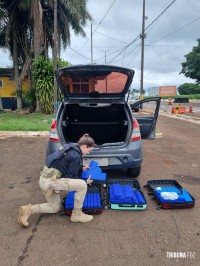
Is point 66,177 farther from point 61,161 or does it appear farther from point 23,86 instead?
point 23,86

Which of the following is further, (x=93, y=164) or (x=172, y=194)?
(x=93, y=164)

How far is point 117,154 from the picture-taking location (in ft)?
13.7

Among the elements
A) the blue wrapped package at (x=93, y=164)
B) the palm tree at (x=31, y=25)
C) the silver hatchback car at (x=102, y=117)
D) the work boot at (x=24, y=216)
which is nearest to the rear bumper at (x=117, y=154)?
the silver hatchback car at (x=102, y=117)

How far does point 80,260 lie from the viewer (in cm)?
245

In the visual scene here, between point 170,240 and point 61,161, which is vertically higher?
point 61,161

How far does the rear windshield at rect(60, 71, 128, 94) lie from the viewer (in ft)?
15.0

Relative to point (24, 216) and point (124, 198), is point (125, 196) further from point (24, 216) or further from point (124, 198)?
point (24, 216)

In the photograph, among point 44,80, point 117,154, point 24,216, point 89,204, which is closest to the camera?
point 24,216

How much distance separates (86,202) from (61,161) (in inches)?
28.9

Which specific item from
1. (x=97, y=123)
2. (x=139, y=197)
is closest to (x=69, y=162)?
(x=139, y=197)

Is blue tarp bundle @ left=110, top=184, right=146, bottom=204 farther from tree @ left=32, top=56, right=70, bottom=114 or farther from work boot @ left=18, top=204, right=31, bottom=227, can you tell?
tree @ left=32, top=56, right=70, bottom=114

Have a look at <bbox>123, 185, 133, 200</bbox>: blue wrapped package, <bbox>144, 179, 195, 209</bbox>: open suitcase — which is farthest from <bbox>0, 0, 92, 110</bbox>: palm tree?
<bbox>144, 179, 195, 209</bbox>: open suitcase

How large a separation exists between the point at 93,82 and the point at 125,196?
2223mm

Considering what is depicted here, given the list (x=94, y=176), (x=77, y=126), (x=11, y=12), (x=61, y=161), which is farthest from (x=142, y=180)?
(x=11, y=12)
